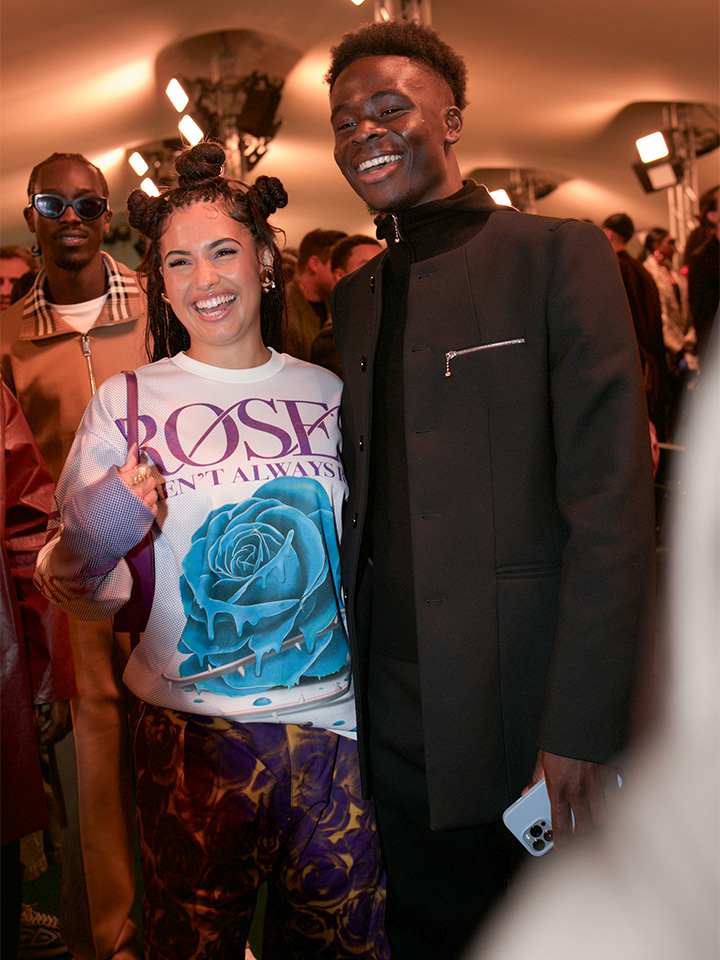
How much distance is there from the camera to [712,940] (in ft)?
3.73

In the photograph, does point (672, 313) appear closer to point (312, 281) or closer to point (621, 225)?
point (621, 225)

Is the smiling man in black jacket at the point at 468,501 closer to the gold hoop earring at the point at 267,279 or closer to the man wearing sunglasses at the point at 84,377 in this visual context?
the gold hoop earring at the point at 267,279

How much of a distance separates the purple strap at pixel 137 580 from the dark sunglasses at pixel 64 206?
26.4 inches

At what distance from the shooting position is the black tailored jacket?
1167 millimetres


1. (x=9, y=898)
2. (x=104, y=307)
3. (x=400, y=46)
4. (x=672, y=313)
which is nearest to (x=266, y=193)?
(x=400, y=46)

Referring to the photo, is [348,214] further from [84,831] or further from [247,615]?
[84,831]

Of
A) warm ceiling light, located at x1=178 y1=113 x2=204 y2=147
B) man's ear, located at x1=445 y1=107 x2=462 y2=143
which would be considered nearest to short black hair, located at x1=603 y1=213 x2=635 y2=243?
warm ceiling light, located at x1=178 y1=113 x2=204 y2=147

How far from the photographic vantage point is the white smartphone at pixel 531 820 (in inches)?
48.9

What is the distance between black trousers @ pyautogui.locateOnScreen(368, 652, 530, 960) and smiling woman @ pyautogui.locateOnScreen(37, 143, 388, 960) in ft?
0.14

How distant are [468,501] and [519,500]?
82 mm

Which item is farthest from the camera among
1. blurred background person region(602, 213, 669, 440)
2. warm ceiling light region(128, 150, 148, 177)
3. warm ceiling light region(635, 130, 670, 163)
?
blurred background person region(602, 213, 669, 440)

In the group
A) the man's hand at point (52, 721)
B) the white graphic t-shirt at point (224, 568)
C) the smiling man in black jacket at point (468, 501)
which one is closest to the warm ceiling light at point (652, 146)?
→ the smiling man in black jacket at point (468, 501)

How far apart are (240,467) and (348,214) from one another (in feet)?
4.10

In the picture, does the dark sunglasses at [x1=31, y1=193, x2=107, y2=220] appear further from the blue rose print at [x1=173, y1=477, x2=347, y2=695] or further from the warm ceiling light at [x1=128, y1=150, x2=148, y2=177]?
the blue rose print at [x1=173, y1=477, x2=347, y2=695]
